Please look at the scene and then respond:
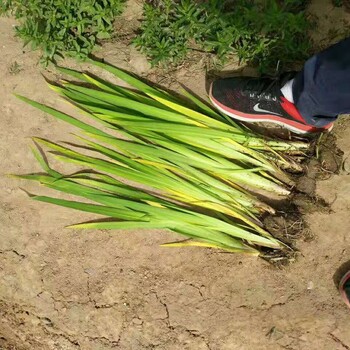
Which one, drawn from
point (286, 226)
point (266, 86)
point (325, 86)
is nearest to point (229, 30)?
point (266, 86)

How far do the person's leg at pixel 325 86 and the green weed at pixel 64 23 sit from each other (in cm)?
104

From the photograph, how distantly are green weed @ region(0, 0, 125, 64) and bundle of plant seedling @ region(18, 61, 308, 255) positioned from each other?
247 mm

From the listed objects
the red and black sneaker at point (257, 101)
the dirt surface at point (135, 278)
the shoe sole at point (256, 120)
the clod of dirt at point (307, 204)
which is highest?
the red and black sneaker at point (257, 101)

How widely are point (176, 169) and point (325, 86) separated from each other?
758 mm

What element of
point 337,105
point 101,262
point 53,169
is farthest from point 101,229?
point 337,105

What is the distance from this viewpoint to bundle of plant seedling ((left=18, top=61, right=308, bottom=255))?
2215 mm

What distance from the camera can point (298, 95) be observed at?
6.70 feet

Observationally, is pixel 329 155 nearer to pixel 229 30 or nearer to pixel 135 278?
pixel 229 30

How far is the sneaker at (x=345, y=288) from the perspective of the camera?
221 cm

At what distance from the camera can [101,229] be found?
245 centimetres

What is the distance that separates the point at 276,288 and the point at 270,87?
3.12 feet

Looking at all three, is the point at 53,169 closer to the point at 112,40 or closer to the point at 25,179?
the point at 25,179

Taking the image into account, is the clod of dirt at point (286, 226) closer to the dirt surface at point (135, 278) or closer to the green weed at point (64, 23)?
the dirt surface at point (135, 278)

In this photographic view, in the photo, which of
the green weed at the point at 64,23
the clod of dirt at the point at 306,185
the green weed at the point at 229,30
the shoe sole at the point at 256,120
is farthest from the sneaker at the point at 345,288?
the green weed at the point at 64,23
